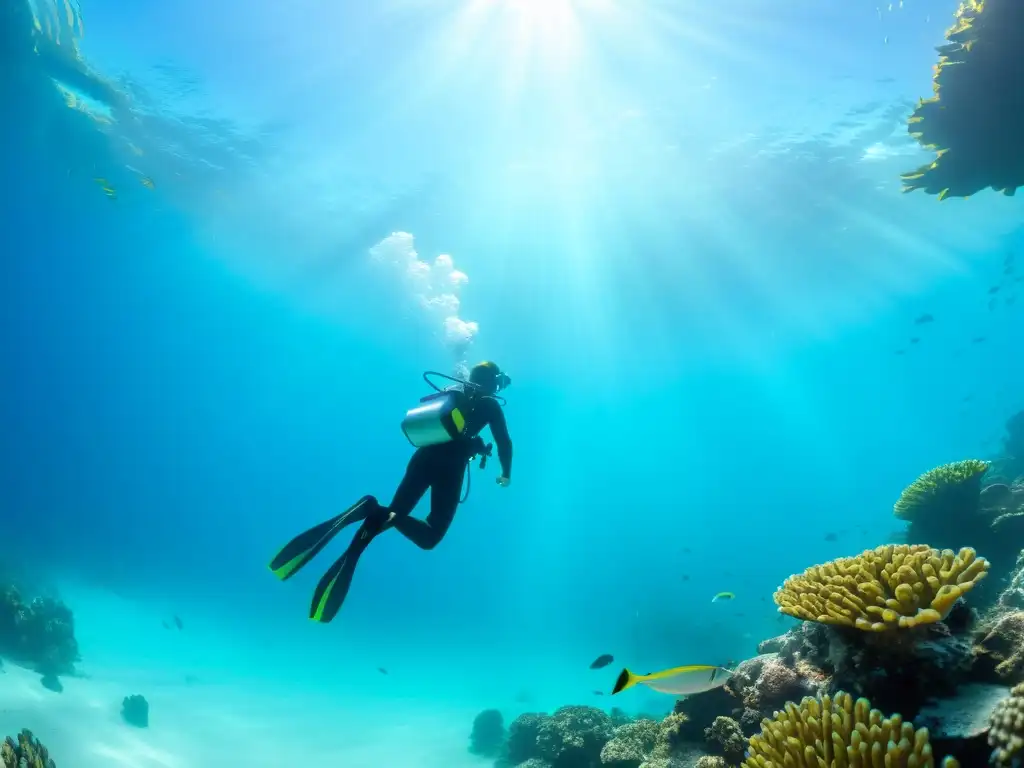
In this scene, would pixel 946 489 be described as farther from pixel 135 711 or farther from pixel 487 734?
pixel 135 711

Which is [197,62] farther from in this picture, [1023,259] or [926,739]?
[1023,259]

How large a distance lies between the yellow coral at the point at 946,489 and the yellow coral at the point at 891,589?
19.6 feet

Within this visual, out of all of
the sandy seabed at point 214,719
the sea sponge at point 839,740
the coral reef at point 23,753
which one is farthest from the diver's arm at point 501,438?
the sandy seabed at point 214,719

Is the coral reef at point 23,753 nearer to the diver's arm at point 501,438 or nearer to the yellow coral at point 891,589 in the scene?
the diver's arm at point 501,438

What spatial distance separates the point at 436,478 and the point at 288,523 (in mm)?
111153

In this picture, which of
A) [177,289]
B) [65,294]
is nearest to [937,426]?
[177,289]

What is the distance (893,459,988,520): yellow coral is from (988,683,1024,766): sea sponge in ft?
23.0

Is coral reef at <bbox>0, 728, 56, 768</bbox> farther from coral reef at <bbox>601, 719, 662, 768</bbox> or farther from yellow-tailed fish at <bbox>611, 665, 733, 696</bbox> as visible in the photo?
coral reef at <bbox>601, 719, 662, 768</bbox>

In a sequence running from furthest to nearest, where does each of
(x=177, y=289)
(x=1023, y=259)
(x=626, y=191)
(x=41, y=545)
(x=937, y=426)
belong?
(x=937, y=426), (x=41, y=545), (x=177, y=289), (x=1023, y=259), (x=626, y=191)

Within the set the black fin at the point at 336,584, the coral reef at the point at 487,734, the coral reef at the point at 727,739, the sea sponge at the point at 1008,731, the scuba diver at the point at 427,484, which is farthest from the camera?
the coral reef at the point at 487,734

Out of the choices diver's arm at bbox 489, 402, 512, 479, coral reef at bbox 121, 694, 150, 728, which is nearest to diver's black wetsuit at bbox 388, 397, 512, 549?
diver's arm at bbox 489, 402, 512, 479

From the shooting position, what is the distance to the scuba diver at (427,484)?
5.95 meters

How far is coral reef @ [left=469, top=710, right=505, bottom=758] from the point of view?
20.4m

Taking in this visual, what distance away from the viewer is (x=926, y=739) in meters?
2.50
